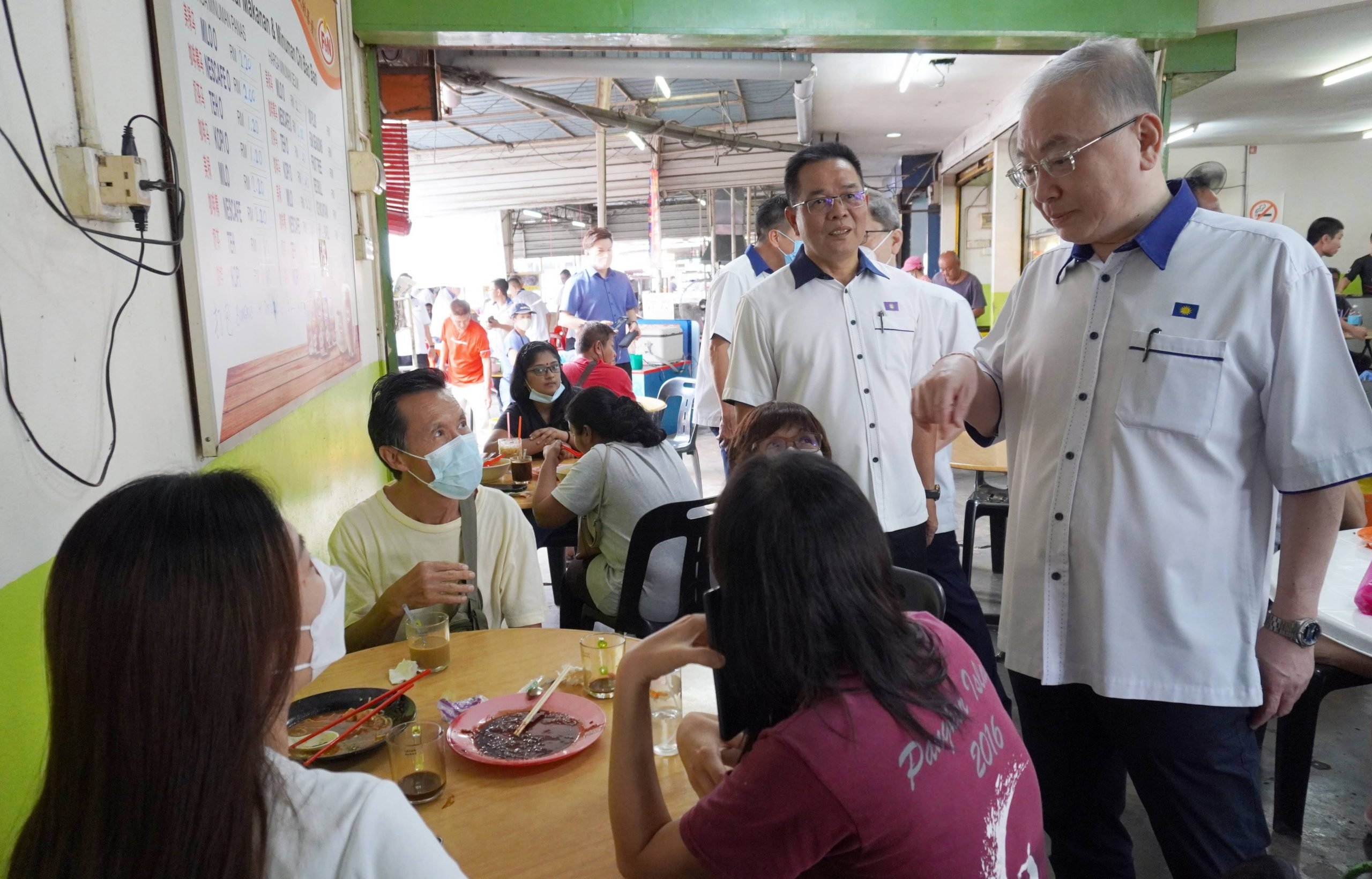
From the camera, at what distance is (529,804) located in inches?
48.9

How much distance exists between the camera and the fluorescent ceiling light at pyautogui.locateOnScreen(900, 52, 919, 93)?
20.8ft

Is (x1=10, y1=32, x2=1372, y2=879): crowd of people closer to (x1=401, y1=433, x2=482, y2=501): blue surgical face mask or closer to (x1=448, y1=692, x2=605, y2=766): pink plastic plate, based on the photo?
(x1=401, y1=433, x2=482, y2=501): blue surgical face mask

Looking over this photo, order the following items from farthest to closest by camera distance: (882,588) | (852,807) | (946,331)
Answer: (946,331)
(882,588)
(852,807)

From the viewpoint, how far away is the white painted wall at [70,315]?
3.75 feet

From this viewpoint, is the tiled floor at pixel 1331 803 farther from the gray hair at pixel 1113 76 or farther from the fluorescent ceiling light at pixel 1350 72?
the fluorescent ceiling light at pixel 1350 72

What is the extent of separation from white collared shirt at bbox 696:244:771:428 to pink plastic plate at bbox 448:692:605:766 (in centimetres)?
244

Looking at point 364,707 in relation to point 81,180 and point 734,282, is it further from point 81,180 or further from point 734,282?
point 734,282

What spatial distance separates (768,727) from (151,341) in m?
1.42

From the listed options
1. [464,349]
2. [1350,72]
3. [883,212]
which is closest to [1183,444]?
[883,212]

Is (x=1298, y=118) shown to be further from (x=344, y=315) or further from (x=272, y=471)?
(x=272, y=471)

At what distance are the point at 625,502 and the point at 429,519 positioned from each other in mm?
807

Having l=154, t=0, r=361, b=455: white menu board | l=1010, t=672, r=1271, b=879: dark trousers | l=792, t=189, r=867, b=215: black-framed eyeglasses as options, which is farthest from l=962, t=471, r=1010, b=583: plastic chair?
l=154, t=0, r=361, b=455: white menu board

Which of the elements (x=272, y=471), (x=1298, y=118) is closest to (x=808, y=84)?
(x=272, y=471)

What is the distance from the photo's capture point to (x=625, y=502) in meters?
2.82
